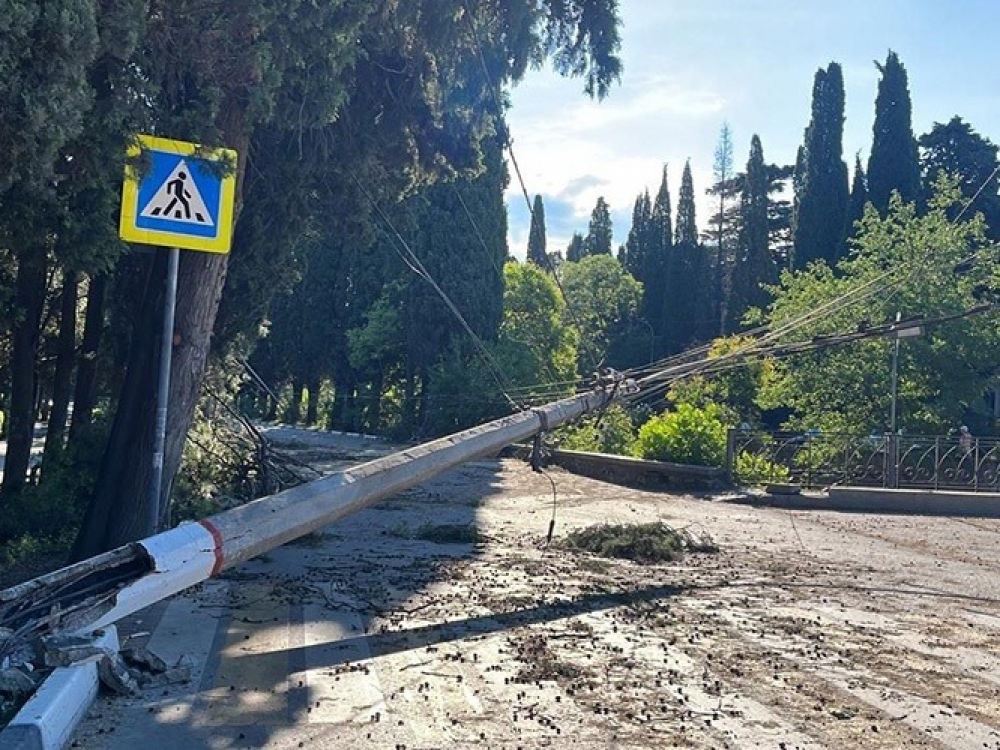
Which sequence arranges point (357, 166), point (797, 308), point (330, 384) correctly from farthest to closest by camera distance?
point (330, 384), point (797, 308), point (357, 166)

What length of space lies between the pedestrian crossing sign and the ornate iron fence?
14.9 metres

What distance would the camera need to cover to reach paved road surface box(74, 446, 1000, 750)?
5641 mm

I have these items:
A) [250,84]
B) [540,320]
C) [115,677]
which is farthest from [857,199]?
[115,677]

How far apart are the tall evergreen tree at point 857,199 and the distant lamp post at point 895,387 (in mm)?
23588

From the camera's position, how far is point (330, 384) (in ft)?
178

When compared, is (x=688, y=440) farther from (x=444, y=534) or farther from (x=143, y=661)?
(x=143, y=661)

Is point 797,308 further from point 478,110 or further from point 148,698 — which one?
point 148,698

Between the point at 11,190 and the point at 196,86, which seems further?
the point at 196,86

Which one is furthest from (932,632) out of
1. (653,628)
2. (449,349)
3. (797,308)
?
(449,349)

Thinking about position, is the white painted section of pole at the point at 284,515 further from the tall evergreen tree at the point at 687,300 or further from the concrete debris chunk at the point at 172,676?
the tall evergreen tree at the point at 687,300

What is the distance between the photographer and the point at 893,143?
46375 millimetres

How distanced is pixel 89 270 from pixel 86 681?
519cm

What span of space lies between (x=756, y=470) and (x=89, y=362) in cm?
1315

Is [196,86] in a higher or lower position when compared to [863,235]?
lower
